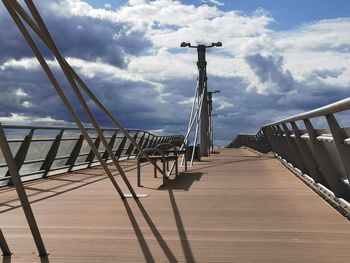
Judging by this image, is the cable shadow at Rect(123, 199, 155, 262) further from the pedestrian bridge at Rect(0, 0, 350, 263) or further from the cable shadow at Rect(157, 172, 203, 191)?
the cable shadow at Rect(157, 172, 203, 191)

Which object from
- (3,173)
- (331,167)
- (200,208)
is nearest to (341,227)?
(331,167)

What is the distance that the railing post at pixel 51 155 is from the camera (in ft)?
39.2

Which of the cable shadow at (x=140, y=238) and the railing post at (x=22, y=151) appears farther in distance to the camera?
the railing post at (x=22, y=151)

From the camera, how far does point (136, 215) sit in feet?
20.3

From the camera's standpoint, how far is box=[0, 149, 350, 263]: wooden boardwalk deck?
4.27 meters

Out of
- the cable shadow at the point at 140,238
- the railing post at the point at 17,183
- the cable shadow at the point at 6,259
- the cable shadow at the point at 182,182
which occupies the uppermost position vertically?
the railing post at the point at 17,183

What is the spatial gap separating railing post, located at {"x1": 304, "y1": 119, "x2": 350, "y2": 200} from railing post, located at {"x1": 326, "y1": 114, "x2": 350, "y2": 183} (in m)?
1.02

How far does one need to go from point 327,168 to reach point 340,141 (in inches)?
50.2

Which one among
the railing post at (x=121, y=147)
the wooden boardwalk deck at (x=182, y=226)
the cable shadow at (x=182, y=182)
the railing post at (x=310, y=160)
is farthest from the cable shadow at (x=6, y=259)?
the railing post at (x=121, y=147)

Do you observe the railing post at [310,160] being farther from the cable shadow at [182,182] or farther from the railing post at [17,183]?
the railing post at [17,183]

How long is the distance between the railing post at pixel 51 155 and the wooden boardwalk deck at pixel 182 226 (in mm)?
2818

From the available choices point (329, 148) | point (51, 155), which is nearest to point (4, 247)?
point (329, 148)

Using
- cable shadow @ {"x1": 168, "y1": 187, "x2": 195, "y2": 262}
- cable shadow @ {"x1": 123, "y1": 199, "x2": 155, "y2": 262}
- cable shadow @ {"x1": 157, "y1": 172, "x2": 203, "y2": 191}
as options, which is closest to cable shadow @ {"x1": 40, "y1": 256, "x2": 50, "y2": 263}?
cable shadow @ {"x1": 123, "y1": 199, "x2": 155, "y2": 262}

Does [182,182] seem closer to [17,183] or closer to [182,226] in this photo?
[182,226]
